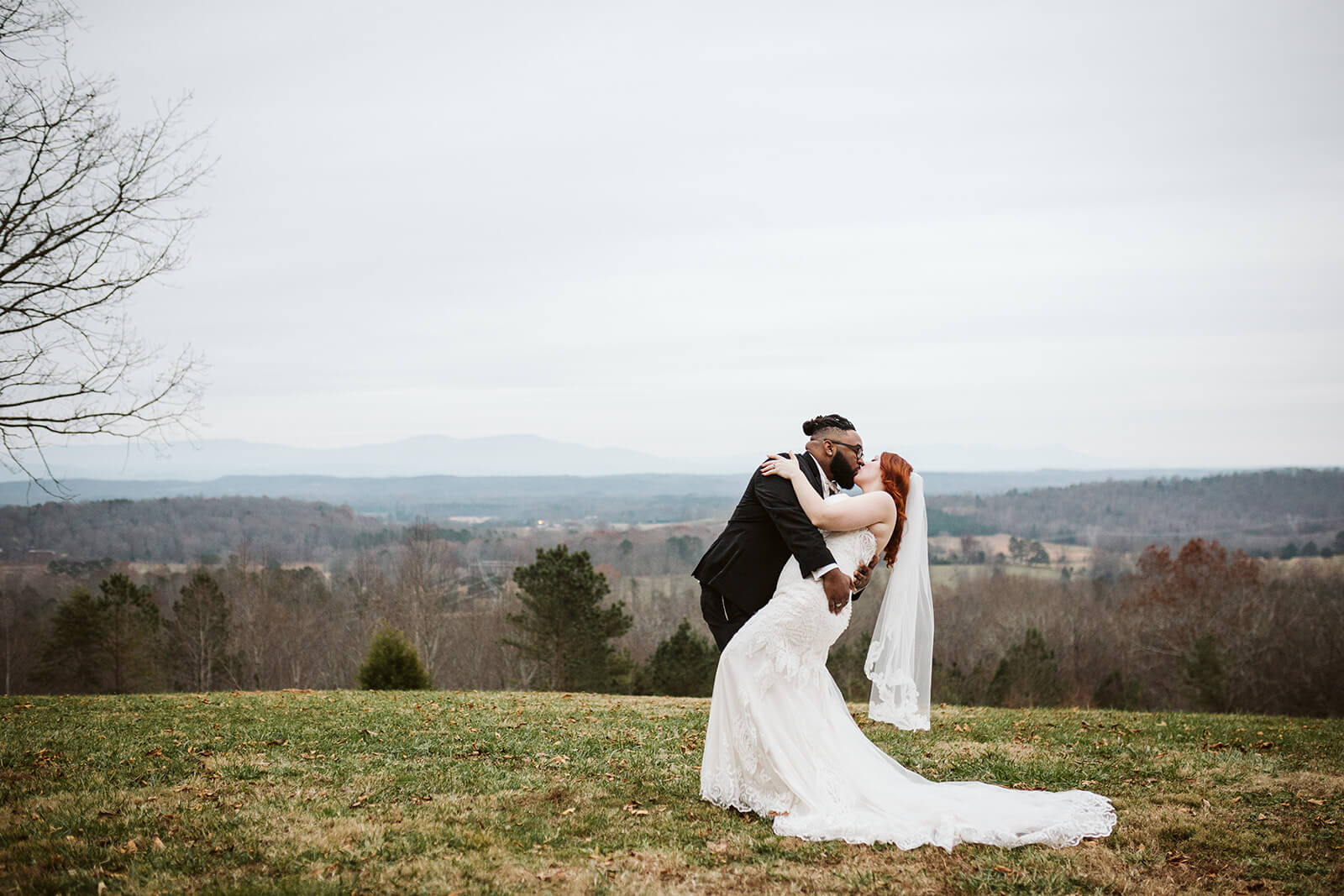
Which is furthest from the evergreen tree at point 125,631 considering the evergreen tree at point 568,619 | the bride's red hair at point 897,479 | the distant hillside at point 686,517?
the bride's red hair at point 897,479

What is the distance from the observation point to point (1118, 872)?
521cm

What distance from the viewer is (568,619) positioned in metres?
31.8

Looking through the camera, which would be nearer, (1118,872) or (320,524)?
(1118,872)

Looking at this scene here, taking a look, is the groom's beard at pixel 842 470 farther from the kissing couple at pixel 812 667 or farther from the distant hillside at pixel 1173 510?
the distant hillside at pixel 1173 510

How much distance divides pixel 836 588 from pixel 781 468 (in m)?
1.02

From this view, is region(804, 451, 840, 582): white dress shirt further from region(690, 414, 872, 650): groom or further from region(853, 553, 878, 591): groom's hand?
region(853, 553, 878, 591): groom's hand

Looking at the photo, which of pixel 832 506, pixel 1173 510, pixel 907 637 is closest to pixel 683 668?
pixel 907 637

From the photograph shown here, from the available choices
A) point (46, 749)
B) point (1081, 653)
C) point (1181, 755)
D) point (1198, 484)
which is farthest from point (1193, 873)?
point (1198, 484)

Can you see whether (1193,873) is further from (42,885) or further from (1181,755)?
(42,885)

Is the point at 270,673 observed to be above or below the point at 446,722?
below

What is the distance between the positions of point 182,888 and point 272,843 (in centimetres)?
81

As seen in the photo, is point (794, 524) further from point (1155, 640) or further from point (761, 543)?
point (1155, 640)

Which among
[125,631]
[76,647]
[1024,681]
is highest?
[125,631]

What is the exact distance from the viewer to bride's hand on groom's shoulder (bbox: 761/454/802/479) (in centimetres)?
652
